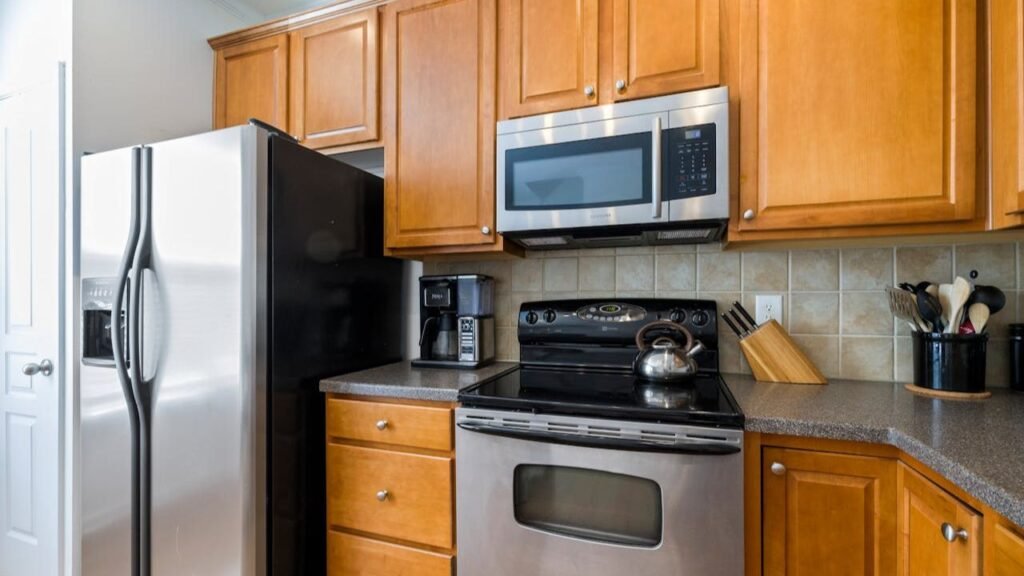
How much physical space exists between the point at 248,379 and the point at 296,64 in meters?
1.35

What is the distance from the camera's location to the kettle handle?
144cm

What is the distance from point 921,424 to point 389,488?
137 centimetres

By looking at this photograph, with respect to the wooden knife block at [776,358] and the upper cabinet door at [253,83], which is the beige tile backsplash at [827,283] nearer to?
the wooden knife block at [776,358]

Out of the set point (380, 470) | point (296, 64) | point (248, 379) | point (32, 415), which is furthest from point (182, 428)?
point (296, 64)

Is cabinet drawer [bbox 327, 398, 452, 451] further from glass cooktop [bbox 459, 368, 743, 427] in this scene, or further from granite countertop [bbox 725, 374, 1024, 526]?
granite countertop [bbox 725, 374, 1024, 526]

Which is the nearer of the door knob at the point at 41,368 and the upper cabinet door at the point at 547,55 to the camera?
the upper cabinet door at the point at 547,55

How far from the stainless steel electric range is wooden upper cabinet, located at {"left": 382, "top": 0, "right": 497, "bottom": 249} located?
0.67 metres

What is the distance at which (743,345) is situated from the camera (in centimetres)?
148

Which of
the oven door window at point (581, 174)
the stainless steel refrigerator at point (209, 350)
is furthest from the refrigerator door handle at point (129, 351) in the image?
the oven door window at point (581, 174)

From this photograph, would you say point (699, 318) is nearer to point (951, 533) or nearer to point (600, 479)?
point (600, 479)

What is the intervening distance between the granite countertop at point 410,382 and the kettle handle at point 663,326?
0.50 meters

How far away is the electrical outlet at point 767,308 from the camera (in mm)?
1524

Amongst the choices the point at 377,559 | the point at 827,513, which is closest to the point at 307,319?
the point at 377,559

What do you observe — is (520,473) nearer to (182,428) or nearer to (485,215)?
(485,215)
